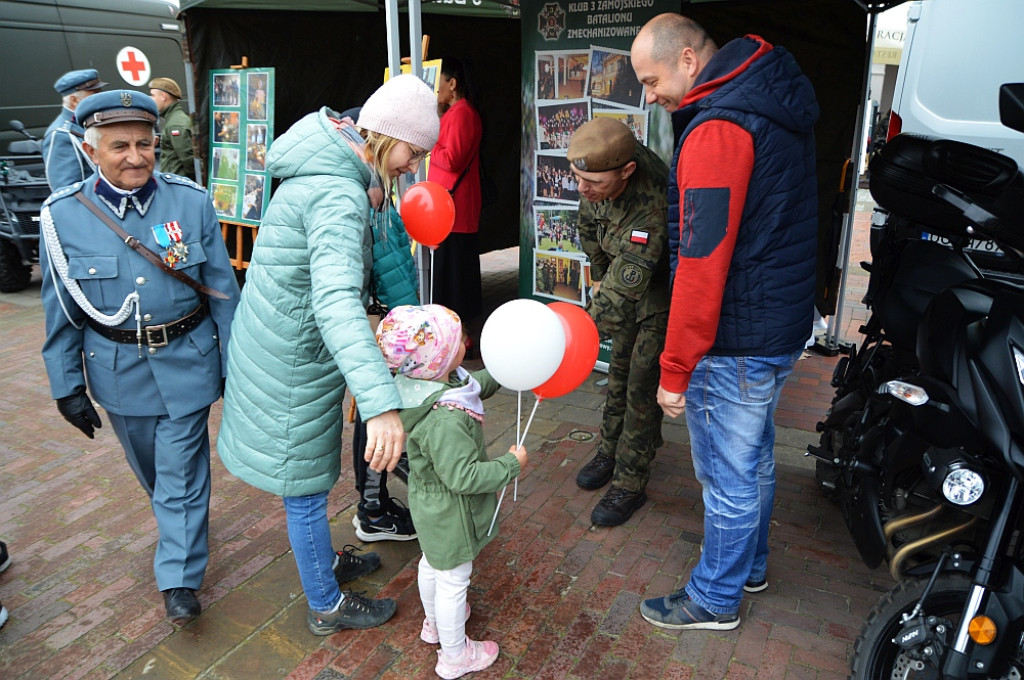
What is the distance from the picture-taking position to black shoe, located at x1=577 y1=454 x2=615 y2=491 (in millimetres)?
3615

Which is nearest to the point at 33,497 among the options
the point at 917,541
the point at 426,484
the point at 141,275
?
the point at 141,275

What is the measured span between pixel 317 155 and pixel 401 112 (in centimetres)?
30

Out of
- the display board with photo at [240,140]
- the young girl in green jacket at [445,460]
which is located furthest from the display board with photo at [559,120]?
the young girl in green jacket at [445,460]

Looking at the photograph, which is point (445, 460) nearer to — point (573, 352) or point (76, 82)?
point (573, 352)

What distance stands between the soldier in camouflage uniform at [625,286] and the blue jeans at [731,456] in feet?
2.25

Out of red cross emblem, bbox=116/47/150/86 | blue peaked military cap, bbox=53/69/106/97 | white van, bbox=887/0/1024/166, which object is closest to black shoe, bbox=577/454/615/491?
white van, bbox=887/0/1024/166

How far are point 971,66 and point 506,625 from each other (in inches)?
143

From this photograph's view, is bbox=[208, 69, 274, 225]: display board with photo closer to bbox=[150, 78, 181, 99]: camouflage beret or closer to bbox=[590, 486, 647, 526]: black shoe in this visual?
bbox=[150, 78, 181, 99]: camouflage beret

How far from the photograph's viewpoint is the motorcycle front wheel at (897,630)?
1.90m

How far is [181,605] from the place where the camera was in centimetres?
270

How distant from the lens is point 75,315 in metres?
2.53

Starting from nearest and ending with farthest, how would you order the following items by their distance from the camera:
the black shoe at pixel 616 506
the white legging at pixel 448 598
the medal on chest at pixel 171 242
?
the white legging at pixel 448 598 < the medal on chest at pixel 171 242 < the black shoe at pixel 616 506

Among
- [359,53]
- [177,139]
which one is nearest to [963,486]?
[359,53]

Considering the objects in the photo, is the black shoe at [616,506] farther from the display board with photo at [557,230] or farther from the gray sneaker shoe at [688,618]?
the display board with photo at [557,230]
